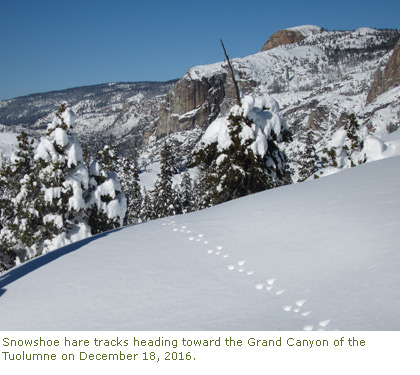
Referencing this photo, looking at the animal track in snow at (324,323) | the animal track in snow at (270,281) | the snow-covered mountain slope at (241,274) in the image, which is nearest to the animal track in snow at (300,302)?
the snow-covered mountain slope at (241,274)

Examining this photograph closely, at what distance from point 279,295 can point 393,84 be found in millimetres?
215130

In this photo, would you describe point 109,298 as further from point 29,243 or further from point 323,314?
point 29,243

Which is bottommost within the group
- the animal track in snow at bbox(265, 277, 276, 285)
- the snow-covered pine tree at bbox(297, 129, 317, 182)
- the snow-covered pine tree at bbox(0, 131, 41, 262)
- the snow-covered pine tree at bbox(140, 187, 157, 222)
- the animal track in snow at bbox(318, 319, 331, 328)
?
the animal track in snow at bbox(318, 319, 331, 328)

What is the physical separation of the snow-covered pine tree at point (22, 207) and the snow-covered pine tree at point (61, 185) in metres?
0.45

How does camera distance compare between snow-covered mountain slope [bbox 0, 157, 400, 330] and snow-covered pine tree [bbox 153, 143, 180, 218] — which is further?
snow-covered pine tree [bbox 153, 143, 180, 218]

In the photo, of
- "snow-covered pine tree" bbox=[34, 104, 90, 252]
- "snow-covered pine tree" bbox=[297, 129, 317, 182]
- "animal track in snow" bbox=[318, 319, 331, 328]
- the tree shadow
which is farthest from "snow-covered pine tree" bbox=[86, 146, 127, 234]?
"snow-covered pine tree" bbox=[297, 129, 317, 182]

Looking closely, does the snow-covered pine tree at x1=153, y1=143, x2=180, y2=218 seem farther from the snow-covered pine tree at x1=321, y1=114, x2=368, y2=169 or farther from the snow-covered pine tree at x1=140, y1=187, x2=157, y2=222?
the snow-covered pine tree at x1=321, y1=114, x2=368, y2=169

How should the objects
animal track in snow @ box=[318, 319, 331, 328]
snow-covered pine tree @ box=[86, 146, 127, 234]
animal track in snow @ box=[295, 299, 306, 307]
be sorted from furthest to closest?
snow-covered pine tree @ box=[86, 146, 127, 234] → animal track in snow @ box=[295, 299, 306, 307] → animal track in snow @ box=[318, 319, 331, 328]

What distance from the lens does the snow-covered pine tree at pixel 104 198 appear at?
15.5 meters

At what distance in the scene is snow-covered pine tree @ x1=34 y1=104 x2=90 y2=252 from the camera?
1461cm

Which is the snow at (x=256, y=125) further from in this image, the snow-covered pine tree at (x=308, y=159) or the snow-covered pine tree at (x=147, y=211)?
the snow-covered pine tree at (x=147, y=211)

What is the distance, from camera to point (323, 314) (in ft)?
14.4

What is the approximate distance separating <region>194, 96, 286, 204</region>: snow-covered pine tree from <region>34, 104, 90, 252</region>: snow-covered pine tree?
220 inches
